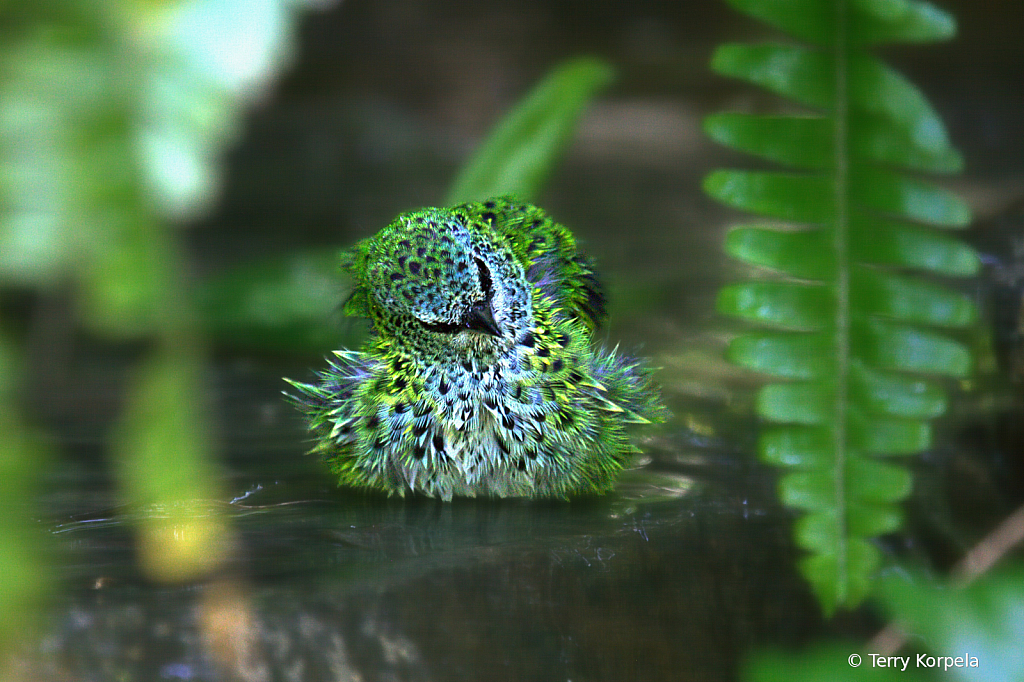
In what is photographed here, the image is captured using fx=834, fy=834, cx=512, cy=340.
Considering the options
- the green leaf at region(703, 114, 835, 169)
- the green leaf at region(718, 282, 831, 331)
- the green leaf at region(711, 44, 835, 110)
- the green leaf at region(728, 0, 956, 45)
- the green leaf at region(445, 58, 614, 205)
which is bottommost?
the green leaf at region(718, 282, 831, 331)

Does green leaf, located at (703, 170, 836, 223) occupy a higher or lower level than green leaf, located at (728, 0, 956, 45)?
lower

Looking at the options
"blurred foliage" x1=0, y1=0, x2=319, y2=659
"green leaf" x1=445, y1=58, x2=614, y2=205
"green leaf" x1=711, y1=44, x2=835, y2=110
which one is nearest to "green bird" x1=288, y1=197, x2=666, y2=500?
"green leaf" x1=445, y1=58, x2=614, y2=205

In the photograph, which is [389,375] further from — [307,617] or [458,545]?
[307,617]

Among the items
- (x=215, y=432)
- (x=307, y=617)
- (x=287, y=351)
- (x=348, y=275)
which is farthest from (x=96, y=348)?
(x=307, y=617)

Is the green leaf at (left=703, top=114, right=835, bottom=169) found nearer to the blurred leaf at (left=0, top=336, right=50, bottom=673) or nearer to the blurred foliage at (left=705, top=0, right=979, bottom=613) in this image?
the blurred foliage at (left=705, top=0, right=979, bottom=613)

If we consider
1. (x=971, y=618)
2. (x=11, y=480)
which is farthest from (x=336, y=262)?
(x=971, y=618)

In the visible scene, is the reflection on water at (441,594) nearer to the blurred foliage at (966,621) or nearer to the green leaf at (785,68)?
the blurred foliage at (966,621)

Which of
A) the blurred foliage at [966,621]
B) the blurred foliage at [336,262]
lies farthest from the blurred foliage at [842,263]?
the blurred foliage at [336,262]

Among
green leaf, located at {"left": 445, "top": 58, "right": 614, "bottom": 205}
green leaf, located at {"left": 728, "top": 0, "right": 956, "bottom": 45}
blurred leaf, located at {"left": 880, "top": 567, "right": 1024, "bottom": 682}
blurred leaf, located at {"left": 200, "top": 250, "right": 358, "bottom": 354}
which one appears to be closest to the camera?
blurred leaf, located at {"left": 880, "top": 567, "right": 1024, "bottom": 682}
